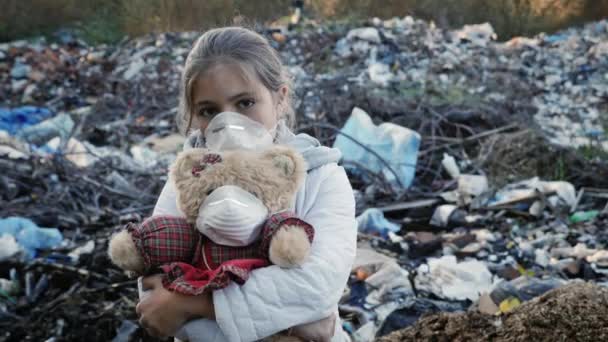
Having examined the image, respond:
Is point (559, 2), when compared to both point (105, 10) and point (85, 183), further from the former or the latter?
point (85, 183)

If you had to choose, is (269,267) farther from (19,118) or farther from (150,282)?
(19,118)

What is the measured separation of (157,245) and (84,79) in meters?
7.30

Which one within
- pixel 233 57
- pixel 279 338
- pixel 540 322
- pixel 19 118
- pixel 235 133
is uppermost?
pixel 233 57

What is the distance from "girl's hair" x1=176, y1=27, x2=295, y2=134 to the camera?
130cm

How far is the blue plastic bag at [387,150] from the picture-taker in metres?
4.15

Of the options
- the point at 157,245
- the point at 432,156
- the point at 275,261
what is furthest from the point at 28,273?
the point at 432,156

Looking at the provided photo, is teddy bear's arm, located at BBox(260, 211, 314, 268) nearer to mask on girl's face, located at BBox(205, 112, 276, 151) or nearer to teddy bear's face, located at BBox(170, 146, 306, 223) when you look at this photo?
teddy bear's face, located at BBox(170, 146, 306, 223)

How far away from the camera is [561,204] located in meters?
3.67

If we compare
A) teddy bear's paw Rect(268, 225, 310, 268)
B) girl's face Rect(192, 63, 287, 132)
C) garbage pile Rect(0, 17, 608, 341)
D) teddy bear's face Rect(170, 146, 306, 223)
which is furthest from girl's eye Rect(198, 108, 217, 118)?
garbage pile Rect(0, 17, 608, 341)

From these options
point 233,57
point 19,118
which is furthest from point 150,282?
point 19,118

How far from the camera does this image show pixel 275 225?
1056 mm

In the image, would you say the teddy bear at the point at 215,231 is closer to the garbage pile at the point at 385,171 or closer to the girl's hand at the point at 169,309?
the girl's hand at the point at 169,309

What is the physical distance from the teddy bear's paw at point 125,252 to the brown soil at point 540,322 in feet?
3.04

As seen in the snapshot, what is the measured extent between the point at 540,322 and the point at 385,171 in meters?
2.76
